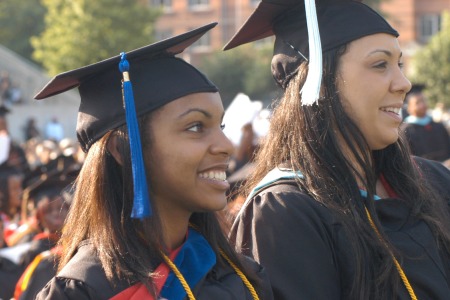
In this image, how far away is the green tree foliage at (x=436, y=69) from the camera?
3781cm

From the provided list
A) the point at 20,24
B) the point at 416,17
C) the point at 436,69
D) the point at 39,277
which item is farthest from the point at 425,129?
the point at 416,17

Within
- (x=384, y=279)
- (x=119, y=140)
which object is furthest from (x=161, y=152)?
(x=384, y=279)

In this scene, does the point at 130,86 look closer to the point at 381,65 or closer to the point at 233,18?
the point at 381,65

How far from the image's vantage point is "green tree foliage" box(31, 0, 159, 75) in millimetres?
29250

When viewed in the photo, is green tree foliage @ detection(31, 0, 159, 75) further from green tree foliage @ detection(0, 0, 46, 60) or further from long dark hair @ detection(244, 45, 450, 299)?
long dark hair @ detection(244, 45, 450, 299)

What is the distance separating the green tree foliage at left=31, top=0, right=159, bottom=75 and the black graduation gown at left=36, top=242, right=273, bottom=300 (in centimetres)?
2604

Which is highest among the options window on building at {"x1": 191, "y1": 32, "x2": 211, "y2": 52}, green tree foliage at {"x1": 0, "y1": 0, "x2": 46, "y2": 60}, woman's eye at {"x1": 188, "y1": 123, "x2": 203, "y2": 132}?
green tree foliage at {"x1": 0, "y1": 0, "x2": 46, "y2": 60}

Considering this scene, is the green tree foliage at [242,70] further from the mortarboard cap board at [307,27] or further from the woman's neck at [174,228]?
the woman's neck at [174,228]

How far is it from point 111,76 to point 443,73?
35721mm

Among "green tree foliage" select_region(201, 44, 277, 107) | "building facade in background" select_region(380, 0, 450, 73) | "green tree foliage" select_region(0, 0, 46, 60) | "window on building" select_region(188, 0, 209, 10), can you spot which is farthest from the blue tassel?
"window on building" select_region(188, 0, 209, 10)

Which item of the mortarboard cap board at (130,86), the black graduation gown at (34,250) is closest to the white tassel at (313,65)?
the mortarboard cap board at (130,86)

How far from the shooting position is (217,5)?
164 feet

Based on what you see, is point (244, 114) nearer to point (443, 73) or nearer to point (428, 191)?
point (428, 191)

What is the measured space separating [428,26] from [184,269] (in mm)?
47222
